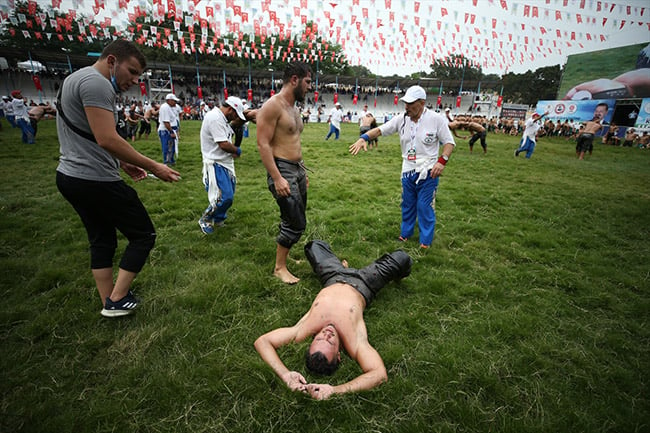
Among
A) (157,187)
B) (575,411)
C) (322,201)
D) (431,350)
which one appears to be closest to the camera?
(575,411)

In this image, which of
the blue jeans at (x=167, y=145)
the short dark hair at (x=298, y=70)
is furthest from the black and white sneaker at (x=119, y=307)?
the blue jeans at (x=167, y=145)

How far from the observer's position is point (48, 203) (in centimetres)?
582

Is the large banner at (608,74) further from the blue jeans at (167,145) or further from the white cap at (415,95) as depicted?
the blue jeans at (167,145)

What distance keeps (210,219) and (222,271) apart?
153 cm

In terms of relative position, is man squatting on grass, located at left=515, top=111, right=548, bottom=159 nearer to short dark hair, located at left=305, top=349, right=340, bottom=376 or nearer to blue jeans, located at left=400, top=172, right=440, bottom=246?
blue jeans, located at left=400, top=172, right=440, bottom=246

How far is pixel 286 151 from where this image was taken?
136 inches

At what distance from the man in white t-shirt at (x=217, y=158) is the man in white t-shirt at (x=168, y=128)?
486cm

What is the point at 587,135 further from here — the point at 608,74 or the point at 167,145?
the point at 608,74

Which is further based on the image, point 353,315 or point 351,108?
point 351,108

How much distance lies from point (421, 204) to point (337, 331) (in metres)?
2.65

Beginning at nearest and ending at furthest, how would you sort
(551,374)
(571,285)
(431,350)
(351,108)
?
(551,374) < (431,350) < (571,285) < (351,108)

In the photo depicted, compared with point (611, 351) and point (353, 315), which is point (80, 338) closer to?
point (353, 315)

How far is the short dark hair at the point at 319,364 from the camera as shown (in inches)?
90.0

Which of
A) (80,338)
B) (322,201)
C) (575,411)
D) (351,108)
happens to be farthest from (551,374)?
(351,108)
